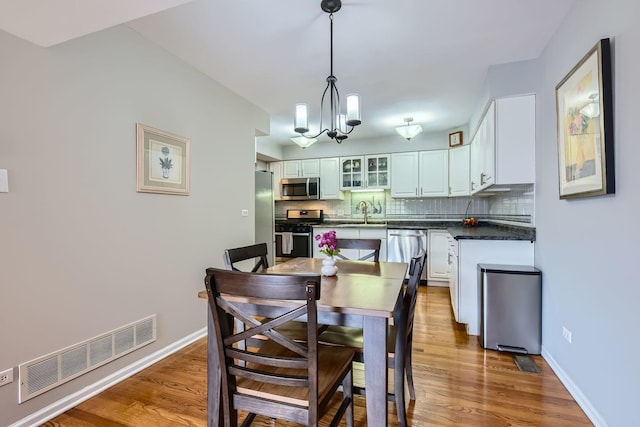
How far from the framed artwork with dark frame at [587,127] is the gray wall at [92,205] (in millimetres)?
2877

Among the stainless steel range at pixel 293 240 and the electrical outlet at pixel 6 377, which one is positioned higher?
the stainless steel range at pixel 293 240

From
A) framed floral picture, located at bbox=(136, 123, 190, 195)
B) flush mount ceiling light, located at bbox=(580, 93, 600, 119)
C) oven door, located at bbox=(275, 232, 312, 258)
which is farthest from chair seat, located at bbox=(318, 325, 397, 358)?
oven door, located at bbox=(275, 232, 312, 258)

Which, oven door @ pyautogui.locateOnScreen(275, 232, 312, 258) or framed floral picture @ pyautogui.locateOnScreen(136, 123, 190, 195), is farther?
oven door @ pyautogui.locateOnScreen(275, 232, 312, 258)

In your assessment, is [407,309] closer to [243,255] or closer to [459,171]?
[243,255]

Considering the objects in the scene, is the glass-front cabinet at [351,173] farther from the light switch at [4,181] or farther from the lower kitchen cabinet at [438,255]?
the light switch at [4,181]

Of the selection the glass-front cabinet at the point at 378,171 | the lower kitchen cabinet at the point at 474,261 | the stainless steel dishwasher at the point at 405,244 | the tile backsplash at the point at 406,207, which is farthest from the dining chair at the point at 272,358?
the glass-front cabinet at the point at 378,171

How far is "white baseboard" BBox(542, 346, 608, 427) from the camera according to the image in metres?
1.61

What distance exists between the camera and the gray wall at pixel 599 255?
53.9 inches

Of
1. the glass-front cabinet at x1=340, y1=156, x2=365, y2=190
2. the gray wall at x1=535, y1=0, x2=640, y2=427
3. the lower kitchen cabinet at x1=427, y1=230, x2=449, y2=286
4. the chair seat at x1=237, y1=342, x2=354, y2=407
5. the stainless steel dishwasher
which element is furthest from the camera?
the glass-front cabinet at x1=340, y1=156, x2=365, y2=190

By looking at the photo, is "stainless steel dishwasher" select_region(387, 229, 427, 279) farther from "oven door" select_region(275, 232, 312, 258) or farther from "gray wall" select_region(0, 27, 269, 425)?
"gray wall" select_region(0, 27, 269, 425)

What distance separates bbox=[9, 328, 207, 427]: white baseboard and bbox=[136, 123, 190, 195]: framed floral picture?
1.28m

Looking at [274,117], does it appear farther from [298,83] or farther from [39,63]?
[39,63]

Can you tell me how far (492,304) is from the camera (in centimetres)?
252

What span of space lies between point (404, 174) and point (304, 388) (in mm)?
4493
